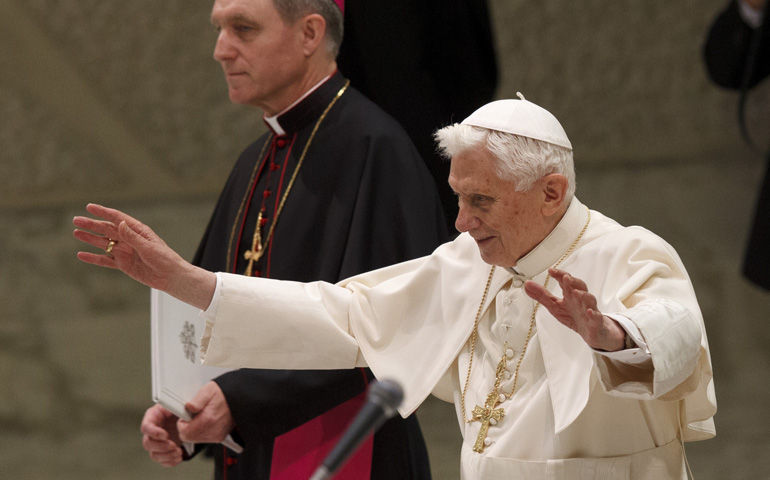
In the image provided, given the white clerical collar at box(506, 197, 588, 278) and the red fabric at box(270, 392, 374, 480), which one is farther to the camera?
the red fabric at box(270, 392, 374, 480)

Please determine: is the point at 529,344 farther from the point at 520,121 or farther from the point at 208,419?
the point at 208,419

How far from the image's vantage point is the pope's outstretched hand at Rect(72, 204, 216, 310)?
232cm

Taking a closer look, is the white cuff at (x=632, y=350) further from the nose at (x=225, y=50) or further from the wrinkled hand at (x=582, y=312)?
the nose at (x=225, y=50)

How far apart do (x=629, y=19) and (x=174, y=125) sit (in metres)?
2.57

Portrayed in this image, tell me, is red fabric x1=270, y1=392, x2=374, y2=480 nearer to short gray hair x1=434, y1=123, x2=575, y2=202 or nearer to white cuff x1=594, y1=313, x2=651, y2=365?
short gray hair x1=434, y1=123, x2=575, y2=202

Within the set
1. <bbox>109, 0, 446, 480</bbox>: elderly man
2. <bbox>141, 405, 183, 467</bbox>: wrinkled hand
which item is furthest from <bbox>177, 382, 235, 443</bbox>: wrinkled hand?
<bbox>141, 405, 183, 467</bbox>: wrinkled hand

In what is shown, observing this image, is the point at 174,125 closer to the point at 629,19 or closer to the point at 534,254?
the point at 629,19

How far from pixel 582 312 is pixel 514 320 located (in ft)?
1.81

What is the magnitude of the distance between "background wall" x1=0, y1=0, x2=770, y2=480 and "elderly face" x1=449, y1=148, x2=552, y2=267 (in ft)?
11.4

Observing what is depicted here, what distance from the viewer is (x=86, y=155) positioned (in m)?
5.96

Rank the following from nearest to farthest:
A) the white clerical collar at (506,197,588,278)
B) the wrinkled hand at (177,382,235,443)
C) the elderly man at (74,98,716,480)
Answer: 1. the elderly man at (74,98,716,480)
2. the white clerical collar at (506,197,588,278)
3. the wrinkled hand at (177,382,235,443)

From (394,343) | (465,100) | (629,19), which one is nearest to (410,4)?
(465,100)

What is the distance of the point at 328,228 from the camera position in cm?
311

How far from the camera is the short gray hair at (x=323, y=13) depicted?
10.5 feet
